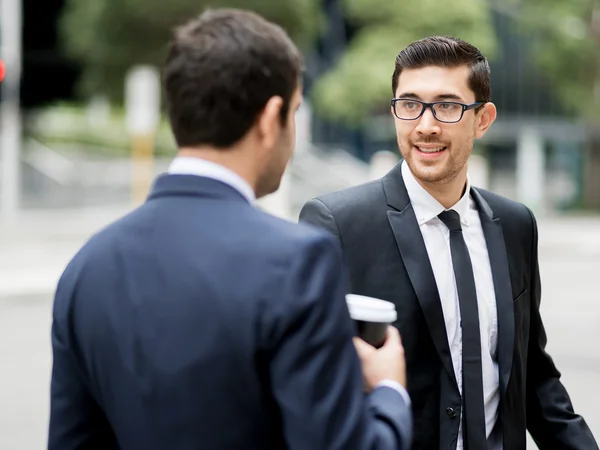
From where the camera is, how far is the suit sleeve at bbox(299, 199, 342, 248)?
253 centimetres

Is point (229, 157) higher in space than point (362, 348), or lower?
higher

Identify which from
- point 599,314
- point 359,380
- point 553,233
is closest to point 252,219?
point 359,380

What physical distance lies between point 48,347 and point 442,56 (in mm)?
7965

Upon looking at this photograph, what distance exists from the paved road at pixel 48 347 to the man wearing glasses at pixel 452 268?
432 centimetres

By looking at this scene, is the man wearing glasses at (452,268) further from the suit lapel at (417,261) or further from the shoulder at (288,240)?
the shoulder at (288,240)

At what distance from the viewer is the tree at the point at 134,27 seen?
30.4m

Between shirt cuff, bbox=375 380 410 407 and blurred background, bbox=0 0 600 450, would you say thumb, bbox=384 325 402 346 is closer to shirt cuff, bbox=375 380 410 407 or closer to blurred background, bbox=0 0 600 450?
shirt cuff, bbox=375 380 410 407

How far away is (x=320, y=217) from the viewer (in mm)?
2545

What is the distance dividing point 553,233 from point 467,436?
1949 cm

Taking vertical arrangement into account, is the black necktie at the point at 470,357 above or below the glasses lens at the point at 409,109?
below

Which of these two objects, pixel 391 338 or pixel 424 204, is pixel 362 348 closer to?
pixel 391 338

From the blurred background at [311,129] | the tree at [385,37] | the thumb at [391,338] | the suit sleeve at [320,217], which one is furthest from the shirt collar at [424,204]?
the tree at [385,37]

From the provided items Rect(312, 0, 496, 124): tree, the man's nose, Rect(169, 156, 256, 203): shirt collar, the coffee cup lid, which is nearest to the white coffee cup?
the coffee cup lid

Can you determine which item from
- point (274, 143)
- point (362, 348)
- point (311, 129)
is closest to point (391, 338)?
point (362, 348)
